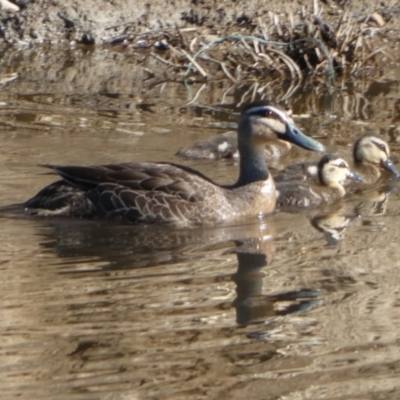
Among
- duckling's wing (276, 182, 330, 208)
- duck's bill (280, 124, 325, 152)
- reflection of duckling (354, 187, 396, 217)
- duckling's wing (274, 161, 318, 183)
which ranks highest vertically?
duck's bill (280, 124, 325, 152)

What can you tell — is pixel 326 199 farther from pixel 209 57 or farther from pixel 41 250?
pixel 209 57

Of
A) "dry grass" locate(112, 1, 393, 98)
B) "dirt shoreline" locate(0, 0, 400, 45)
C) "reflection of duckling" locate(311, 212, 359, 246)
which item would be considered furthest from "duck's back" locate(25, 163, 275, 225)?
"dirt shoreline" locate(0, 0, 400, 45)

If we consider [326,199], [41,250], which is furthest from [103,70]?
[41,250]

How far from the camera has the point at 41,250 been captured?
6.52 meters

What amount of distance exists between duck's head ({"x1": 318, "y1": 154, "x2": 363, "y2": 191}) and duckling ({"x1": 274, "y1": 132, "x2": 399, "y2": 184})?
0.11 metres

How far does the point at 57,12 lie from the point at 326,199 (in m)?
6.19

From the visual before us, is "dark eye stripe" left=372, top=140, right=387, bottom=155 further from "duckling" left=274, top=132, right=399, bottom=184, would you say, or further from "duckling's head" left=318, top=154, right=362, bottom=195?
"duckling's head" left=318, top=154, right=362, bottom=195

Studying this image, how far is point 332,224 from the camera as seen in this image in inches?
287

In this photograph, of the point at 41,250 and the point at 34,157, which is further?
the point at 34,157

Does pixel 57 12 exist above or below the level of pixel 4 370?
above

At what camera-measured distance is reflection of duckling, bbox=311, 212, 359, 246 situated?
22.3 feet

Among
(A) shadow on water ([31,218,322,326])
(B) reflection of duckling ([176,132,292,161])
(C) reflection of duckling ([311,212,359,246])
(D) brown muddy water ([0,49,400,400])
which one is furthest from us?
(B) reflection of duckling ([176,132,292,161])

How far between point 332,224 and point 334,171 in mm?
1110

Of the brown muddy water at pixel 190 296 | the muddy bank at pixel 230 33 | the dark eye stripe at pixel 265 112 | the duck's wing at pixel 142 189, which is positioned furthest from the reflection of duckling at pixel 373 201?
the muddy bank at pixel 230 33
